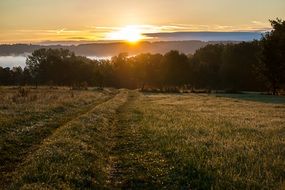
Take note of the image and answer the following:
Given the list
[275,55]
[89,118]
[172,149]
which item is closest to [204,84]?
[275,55]

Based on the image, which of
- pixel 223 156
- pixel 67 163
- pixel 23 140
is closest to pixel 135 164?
pixel 67 163

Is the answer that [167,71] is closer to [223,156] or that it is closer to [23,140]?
[23,140]

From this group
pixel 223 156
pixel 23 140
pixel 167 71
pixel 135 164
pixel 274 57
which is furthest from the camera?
pixel 167 71

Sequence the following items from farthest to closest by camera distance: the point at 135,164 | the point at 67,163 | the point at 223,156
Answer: the point at 135,164 → the point at 223,156 → the point at 67,163

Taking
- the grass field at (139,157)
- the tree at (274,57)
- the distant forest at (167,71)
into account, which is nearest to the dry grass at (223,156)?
the grass field at (139,157)

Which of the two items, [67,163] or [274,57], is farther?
[274,57]

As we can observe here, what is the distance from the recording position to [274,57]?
9406 centimetres

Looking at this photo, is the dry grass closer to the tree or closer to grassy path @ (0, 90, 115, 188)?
grassy path @ (0, 90, 115, 188)

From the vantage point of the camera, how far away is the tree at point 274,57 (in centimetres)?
9241

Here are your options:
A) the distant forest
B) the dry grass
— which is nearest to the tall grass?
the dry grass

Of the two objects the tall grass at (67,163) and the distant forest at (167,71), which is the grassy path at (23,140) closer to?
the tall grass at (67,163)

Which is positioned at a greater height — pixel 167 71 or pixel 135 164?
pixel 167 71

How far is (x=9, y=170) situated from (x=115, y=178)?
390 cm

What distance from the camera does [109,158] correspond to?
18.2 metres
